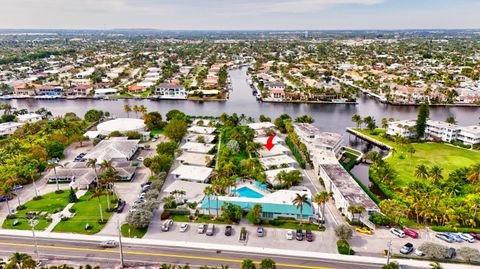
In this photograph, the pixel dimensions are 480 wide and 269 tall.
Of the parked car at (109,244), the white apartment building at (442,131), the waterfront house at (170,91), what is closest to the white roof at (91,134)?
→ the parked car at (109,244)

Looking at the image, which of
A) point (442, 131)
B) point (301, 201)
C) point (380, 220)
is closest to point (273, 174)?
point (301, 201)

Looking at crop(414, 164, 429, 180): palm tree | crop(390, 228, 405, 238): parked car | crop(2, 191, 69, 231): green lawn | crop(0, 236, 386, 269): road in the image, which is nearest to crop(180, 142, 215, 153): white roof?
crop(2, 191, 69, 231): green lawn

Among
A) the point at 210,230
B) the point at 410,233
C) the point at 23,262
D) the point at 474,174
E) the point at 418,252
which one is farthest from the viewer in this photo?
the point at 474,174

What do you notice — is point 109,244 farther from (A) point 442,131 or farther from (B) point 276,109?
(B) point 276,109

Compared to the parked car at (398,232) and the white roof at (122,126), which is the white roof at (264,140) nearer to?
the white roof at (122,126)

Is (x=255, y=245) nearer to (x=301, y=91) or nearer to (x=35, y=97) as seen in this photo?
(x=301, y=91)

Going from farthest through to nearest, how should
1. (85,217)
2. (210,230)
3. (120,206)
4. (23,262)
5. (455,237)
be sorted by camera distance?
(120,206), (85,217), (210,230), (455,237), (23,262)

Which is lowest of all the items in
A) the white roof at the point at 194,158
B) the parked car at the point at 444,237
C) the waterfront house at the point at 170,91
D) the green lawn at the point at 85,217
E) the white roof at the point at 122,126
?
the parked car at the point at 444,237
